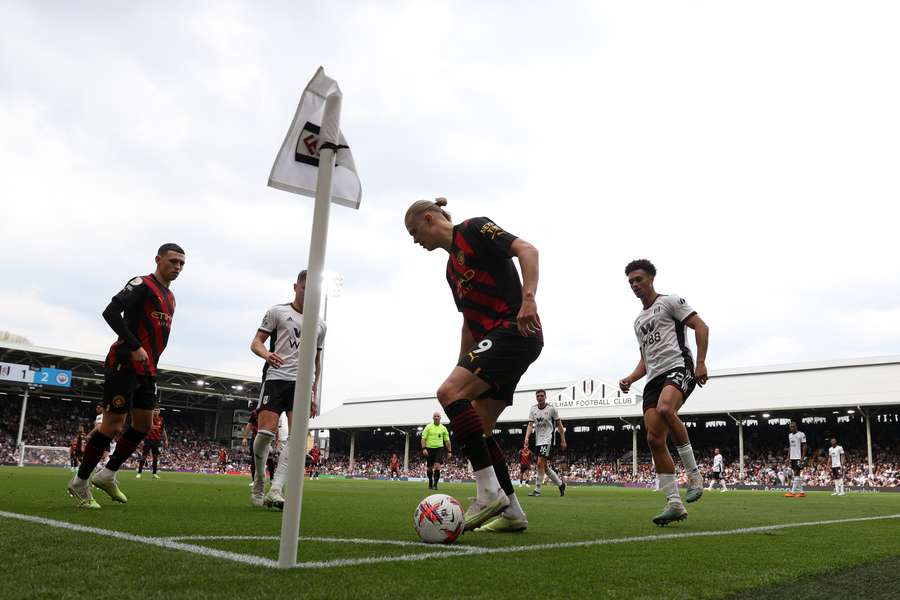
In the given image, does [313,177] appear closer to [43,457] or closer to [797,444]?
[797,444]

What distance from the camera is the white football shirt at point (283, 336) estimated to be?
7.26 meters

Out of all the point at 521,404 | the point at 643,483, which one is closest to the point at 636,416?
the point at 643,483

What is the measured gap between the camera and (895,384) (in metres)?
32.0

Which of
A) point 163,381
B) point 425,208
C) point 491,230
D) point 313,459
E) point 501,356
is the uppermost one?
point 163,381

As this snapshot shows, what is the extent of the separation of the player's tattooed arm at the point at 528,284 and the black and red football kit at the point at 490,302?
0.09m

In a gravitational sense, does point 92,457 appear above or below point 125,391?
below

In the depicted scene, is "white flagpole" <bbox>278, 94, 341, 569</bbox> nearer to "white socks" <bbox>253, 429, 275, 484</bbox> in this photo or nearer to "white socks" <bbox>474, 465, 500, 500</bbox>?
"white socks" <bbox>474, 465, 500, 500</bbox>

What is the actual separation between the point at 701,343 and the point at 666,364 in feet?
1.29

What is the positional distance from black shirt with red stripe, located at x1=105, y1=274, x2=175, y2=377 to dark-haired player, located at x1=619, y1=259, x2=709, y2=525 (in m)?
4.36

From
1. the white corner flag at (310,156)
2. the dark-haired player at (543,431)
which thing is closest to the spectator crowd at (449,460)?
the dark-haired player at (543,431)

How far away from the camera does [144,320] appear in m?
6.10

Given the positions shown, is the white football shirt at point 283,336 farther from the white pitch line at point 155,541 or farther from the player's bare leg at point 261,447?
the white pitch line at point 155,541

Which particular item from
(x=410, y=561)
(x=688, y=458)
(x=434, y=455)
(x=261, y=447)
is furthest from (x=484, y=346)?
(x=434, y=455)

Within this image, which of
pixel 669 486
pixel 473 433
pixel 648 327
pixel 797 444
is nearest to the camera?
pixel 473 433
